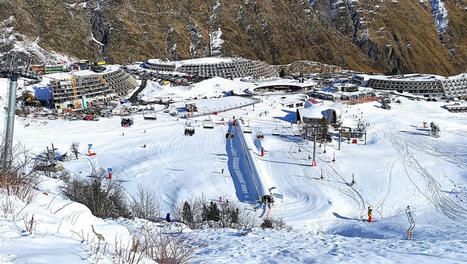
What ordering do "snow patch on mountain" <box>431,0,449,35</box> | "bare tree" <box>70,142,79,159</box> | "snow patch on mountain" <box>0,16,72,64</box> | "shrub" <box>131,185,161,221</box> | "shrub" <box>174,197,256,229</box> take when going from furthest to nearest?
"snow patch on mountain" <box>431,0,449,35</box> < "snow patch on mountain" <box>0,16,72,64</box> < "bare tree" <box>70,142,79,159</box> < "shrub" <box>131,185,161,221</box> < "shrub" <box>174,197,256,229</box>

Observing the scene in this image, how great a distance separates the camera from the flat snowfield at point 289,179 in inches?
445

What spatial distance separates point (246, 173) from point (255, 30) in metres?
133

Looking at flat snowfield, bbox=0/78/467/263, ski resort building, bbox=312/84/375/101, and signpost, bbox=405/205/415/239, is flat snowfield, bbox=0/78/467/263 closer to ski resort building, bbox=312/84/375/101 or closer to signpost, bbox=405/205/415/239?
signpost, bbox=405/205/415/239

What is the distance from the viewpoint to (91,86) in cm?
7275

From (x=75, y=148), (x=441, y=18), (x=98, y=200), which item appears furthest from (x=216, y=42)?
Result: (x=98, y=200)

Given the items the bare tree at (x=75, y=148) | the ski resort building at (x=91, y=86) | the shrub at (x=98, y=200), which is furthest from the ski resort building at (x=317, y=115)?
the ski resort building at (x=91, y=86)

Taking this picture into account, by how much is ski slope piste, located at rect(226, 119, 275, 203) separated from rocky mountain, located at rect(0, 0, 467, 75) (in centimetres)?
8875

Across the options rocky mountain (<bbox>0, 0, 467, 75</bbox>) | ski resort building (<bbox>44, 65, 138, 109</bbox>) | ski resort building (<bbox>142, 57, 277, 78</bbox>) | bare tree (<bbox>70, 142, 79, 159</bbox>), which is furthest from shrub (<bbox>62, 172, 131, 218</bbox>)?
rocky mountain (<bbox>0, 0, 467, 75</bbox>)

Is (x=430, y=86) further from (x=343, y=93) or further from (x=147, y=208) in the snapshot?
(x=147, y=208)

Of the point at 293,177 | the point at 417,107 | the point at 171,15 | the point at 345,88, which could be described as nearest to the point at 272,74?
the point at 345,88

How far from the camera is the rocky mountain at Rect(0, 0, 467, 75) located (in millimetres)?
122188

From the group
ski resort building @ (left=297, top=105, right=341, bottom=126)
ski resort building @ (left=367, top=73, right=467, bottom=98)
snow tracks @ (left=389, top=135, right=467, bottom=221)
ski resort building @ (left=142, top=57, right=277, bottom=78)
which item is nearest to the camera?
snow tracks @ (left=389, top=135, right=467, bottom=221)

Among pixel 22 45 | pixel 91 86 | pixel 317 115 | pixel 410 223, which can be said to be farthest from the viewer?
pixel 22 45

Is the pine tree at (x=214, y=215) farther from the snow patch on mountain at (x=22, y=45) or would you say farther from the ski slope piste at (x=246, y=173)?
the snow patch on mountain at (x=22, y=45)
